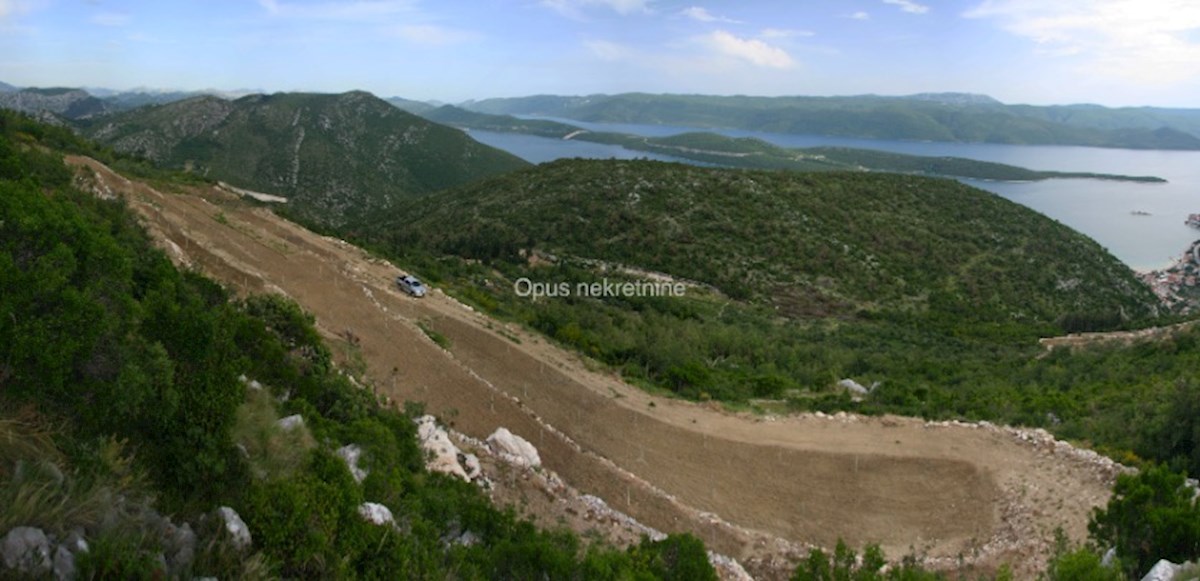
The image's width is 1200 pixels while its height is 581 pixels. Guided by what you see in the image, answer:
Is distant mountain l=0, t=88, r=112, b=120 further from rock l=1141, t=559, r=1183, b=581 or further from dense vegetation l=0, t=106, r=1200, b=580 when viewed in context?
rock l=1141, t=559, r=1183, b=581

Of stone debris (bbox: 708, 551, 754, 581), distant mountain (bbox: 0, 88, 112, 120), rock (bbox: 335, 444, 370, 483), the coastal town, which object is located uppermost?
distant mountain (bbox: 0, 88, 112, 120)

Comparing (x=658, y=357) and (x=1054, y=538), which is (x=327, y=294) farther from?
(x=1054, y=538)

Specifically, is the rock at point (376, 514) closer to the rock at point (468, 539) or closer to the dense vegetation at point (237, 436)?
the dense vegetation at point (237, 436)

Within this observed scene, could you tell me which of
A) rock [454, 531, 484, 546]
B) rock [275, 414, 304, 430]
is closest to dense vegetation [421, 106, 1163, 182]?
rock [454, 531, 484, 546]

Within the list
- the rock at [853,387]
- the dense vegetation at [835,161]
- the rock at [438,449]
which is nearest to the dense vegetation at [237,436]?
the rock at [438,449]

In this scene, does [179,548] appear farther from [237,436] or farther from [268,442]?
[268,442]

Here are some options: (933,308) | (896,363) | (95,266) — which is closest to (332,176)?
(933,308)

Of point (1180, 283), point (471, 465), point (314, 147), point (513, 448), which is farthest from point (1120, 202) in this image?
point (471, 465)
